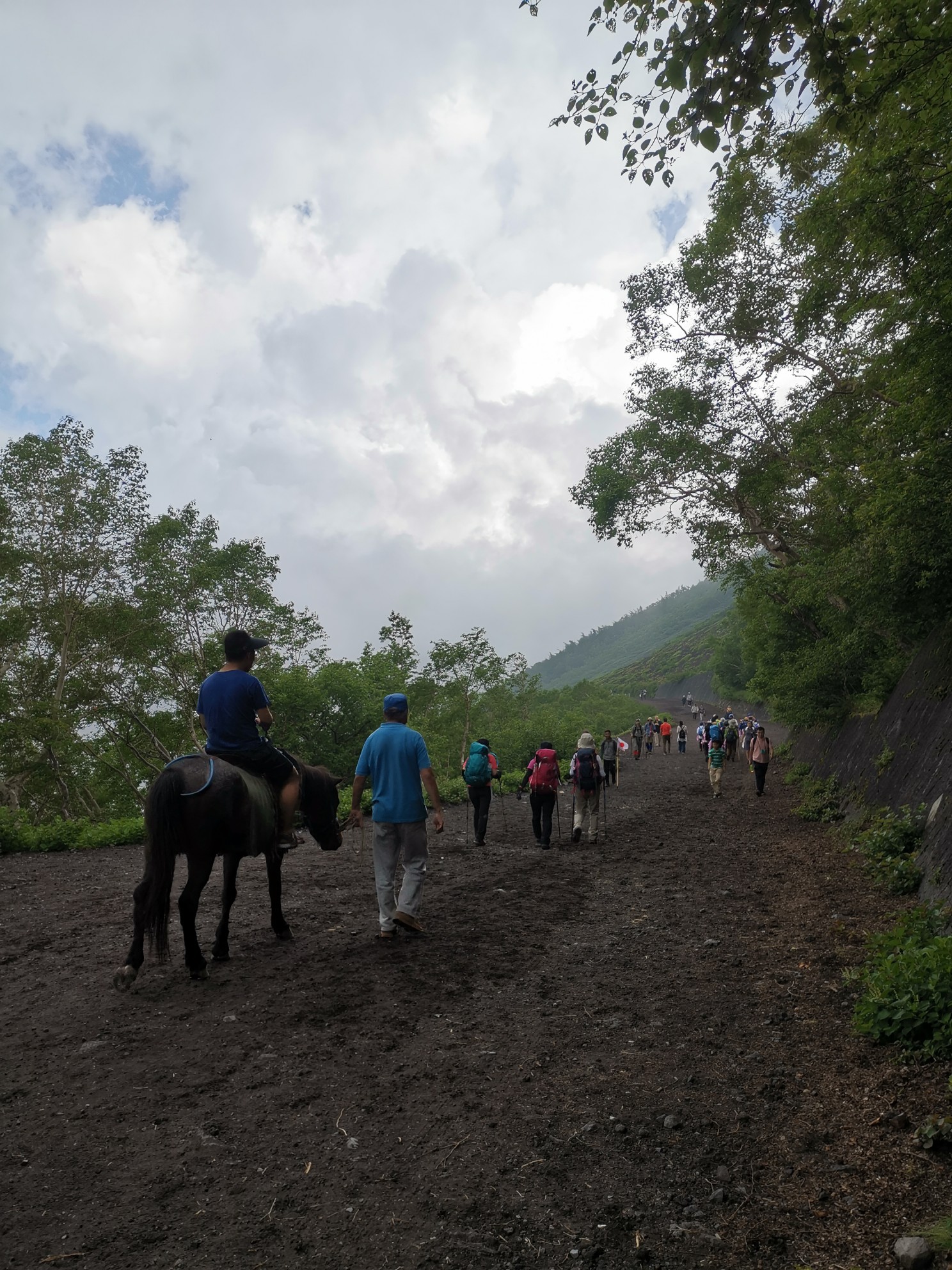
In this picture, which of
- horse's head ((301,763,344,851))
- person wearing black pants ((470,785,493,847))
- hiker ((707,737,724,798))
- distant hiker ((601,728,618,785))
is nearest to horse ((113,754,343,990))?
horse's head ((301,763,344,851))

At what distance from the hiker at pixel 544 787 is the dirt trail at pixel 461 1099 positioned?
15.0 ft

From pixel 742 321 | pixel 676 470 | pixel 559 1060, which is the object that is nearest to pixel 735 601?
pixel 676 470

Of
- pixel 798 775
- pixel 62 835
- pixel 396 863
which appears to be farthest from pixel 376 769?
pixel 798 775

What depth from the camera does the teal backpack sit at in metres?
12.5

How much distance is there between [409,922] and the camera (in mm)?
6684

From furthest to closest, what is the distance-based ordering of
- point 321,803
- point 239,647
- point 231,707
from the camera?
point 321,803 → point 239,647 → point 231,707

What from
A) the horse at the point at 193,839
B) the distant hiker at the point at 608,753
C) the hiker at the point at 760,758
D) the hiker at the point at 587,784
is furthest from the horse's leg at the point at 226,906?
the hiker at the point at 760,758

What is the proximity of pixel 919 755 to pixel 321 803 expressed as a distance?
8.17 meters

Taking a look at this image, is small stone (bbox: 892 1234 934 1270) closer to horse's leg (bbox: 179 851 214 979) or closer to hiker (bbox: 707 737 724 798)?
horse's leg (bbox: 179 851 214 979)

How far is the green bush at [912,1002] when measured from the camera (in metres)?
4.00

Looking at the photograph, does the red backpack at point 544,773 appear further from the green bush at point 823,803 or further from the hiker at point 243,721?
the hiker at point 243,721

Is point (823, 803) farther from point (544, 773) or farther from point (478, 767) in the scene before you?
point (478, 767)

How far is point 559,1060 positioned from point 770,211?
18364mm

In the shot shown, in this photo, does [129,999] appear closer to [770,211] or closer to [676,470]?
[676,470]
